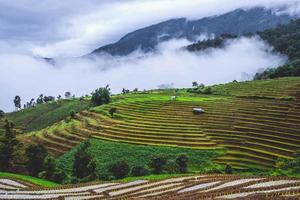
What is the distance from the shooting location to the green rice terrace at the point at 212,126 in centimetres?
7594

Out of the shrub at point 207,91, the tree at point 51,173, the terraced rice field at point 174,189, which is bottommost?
the tree at point 51,173

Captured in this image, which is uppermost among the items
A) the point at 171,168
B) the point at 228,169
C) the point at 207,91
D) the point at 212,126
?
the point at 207,91

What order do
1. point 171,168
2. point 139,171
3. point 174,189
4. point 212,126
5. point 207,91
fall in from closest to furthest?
point 174,189 → point 139,171 → point 171,168 → point 212,126 → point 207,91

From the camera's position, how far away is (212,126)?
90375 millimetres

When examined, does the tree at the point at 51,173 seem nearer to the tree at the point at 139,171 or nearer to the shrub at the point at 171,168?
the tree at the point at 139,171

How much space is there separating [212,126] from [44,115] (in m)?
83.6

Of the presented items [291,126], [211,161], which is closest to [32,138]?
[211,161]

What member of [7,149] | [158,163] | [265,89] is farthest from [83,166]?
[265,89]

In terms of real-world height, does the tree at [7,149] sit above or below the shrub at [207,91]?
below

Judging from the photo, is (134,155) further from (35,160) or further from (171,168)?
(35,160)

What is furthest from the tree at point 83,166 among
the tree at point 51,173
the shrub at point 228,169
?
the shrub at point 228,169

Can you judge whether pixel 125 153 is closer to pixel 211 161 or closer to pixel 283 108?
pixel 211 161

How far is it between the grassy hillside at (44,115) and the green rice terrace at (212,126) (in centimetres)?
2763

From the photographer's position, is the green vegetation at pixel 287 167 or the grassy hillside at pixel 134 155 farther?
the grassy hillside at pixel 134 155
